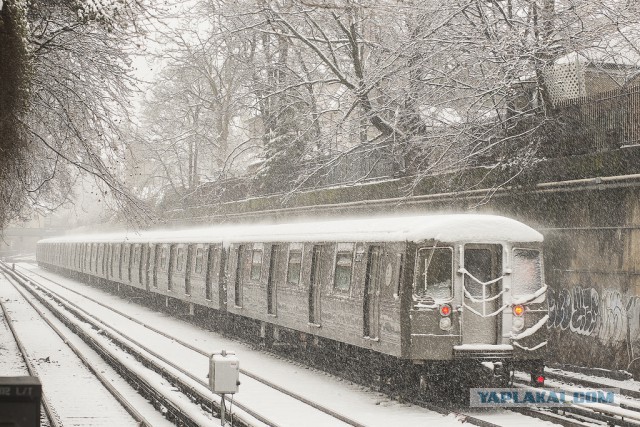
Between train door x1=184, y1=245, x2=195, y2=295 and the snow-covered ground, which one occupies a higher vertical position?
train door x1=184, y1=245, x2=195, y2=295

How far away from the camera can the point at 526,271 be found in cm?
1334

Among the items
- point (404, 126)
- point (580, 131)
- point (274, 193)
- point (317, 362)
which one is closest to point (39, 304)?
point (274, 193)

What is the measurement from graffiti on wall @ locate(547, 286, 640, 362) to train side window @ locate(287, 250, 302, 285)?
497 centimetres

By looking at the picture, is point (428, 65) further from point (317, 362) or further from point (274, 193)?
point (274, 193)

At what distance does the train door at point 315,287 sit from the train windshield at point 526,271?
4.12 m

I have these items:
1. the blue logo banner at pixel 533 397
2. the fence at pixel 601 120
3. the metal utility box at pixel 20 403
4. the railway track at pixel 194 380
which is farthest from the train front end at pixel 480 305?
the metal utility box at pixel 20 403

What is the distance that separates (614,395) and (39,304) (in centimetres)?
2807

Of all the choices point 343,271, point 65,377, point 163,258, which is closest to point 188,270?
point 163,258

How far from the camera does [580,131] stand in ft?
57.7

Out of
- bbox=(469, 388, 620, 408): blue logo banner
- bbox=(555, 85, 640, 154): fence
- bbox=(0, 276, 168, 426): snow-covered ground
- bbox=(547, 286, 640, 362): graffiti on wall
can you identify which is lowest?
bbox=(0, 276, 168, 426): snow-covered ground

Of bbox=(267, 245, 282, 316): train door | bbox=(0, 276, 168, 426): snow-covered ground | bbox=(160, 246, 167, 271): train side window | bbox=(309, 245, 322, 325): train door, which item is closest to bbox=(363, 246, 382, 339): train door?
bbox=(309, 245, 322, 325): train door

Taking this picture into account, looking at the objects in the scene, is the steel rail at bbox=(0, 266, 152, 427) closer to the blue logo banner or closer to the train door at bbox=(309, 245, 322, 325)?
the train door at bbox=(309, 245, 322, 325)

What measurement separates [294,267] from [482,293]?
17.9 feet

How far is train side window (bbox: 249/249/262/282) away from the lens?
786 inches
